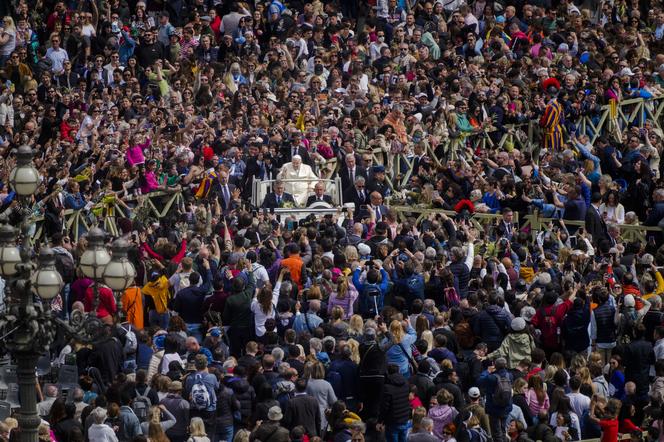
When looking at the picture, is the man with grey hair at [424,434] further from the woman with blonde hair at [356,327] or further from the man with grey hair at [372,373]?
the woman with blonde hair at [356,327]

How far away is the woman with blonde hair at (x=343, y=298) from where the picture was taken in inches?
963

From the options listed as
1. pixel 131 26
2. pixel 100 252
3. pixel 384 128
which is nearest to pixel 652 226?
pixel 384 128

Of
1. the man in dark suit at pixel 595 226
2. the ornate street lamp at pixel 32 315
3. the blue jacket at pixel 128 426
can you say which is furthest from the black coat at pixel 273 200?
the ornate street lamp at pixel 32 315

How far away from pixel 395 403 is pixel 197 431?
255 cm

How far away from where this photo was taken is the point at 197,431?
68.6ft

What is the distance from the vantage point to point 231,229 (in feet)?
91.0

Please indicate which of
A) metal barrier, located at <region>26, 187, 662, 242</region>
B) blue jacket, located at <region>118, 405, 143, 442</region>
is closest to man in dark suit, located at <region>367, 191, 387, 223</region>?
metal barrier, located at <region>26, 187, 662, 242</region>

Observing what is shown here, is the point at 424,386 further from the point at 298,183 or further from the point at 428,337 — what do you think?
the point at 298,183

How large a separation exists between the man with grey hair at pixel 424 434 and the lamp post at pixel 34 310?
5.46 meters

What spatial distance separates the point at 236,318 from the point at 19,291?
7659 millimetres

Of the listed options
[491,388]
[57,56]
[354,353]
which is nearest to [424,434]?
[491,388]

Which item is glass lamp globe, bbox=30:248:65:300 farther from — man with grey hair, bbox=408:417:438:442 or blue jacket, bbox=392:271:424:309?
blue jacket, bbox=392:271:424:309

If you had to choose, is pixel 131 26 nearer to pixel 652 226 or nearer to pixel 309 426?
pixel 652 226

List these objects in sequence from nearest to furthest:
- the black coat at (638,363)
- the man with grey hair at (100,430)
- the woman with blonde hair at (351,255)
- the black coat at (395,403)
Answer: the man with grey hair at (100,430), the black coat at (395,403), the black coat at (638,363), the woman with blonde hair at (351,255)
